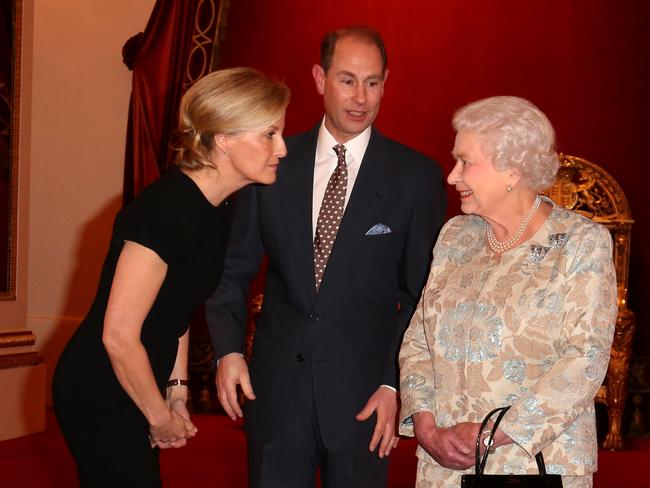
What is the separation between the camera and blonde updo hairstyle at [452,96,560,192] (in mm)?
2379

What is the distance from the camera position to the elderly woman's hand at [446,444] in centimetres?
228

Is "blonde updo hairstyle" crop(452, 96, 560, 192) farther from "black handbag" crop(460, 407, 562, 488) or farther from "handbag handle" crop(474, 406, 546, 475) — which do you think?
"black handbag" crop(460, 407, 562, 488)

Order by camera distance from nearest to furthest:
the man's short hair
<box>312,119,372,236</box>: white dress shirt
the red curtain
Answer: <box>312,119,372,236</box>: white dress shirt
the man's short hair
the red curtain

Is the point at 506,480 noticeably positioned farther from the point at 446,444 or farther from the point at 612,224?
the point at 612,224

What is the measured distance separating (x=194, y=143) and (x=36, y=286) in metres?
5.42

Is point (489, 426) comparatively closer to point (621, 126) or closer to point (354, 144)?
point (354, 144)

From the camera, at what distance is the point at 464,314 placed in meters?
2.38

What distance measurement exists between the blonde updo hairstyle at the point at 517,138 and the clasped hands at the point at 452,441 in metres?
0.60

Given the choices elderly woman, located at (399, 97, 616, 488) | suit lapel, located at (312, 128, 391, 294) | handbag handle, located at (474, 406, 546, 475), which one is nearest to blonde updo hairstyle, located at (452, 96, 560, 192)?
elderly woman, located at (399, 97, 616, 488)

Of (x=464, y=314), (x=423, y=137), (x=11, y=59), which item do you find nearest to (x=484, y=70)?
(x=423, y=137)

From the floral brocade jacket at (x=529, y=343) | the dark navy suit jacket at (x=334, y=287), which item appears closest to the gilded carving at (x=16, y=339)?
the dark navy suit jacket at (x=334, y=287)

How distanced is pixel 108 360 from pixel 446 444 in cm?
78

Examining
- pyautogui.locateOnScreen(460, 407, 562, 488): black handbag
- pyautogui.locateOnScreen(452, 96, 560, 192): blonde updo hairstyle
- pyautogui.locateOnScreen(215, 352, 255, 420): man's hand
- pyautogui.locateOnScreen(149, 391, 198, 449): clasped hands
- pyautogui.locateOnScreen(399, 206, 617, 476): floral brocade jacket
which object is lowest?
pyautogui.locateOnScreen(215, 352, 255, 420): man's hand

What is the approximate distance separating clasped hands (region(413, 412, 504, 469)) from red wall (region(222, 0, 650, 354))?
3.88 m
